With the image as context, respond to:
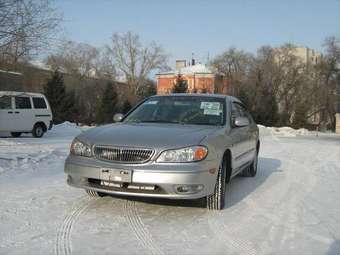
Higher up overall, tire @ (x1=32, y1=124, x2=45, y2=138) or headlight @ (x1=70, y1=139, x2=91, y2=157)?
headlight @ (x1=70, y1=139, x2=91, y2=157)

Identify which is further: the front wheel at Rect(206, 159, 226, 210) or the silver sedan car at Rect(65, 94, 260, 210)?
the front wheel at Rect(206, 159, 226, 210)

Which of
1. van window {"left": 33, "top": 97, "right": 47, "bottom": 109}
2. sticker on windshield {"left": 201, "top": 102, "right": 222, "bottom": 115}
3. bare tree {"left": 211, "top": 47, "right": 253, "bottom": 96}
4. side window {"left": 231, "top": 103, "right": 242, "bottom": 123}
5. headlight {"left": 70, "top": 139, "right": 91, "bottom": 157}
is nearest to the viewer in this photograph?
headlight {"left": 70, "top": 139, "right": 91, "bottom": 157}

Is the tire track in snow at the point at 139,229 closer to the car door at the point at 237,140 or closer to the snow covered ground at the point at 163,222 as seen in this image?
the snow covered ground at the point at 163,222

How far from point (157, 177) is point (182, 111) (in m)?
1.88

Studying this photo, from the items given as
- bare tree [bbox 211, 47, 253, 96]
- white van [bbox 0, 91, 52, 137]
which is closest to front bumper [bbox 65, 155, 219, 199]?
white van [bbox 0, 91, 52, 137]

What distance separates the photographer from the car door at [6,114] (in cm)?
1819

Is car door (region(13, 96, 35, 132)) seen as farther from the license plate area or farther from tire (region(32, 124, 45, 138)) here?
the license plate area

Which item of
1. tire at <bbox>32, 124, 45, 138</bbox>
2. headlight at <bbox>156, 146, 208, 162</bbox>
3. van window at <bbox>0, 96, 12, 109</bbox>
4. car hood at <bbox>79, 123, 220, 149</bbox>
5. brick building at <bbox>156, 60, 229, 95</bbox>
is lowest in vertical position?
tire at <bbox>32, 124, 45, 138</bbox>

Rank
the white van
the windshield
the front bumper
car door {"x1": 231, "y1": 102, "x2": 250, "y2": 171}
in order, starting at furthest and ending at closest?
the white van
car door {"x1": 231, "y1": 102, "x2": 250, "y2": 171}
the windshield
the front bumper

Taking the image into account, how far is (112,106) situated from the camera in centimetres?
4784

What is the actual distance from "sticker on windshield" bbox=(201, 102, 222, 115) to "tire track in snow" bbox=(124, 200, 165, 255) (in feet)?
5.80

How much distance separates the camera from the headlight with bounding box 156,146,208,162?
203 inches

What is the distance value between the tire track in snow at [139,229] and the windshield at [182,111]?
1.37 meters

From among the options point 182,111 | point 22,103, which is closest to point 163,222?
point 182,111
